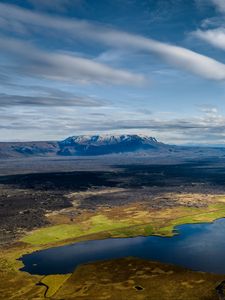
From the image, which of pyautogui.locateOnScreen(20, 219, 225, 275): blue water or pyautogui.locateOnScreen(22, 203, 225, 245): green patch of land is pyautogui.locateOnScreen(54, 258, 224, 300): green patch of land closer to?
pyautogui.locateOnScreen(20, 219, 225, 275): blue water

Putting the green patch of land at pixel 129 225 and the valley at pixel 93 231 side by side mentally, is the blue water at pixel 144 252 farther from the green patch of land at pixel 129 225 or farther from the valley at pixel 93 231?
the green patch of land at pixel 129 225

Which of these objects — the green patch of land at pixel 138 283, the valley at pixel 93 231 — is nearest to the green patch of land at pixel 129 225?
the valley at pixel 93 231

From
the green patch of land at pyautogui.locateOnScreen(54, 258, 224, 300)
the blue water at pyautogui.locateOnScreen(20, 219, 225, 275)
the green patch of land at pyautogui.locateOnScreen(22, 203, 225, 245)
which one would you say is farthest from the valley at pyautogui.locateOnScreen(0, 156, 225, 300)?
the blue water at pyautogui.locateOnScreen(20, 219, 225, 275)

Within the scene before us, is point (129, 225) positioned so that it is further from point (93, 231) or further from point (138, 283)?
point (138, 283)

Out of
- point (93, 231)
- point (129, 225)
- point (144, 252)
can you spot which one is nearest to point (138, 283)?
point (144, 252)

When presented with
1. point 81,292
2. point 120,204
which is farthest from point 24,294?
point 120,204

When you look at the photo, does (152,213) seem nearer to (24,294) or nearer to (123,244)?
(123,244)

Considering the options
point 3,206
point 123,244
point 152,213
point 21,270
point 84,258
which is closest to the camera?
point 21,270

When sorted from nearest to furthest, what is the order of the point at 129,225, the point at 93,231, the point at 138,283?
the point at 138,283 < the point at 93,231 < the point at 129,225
